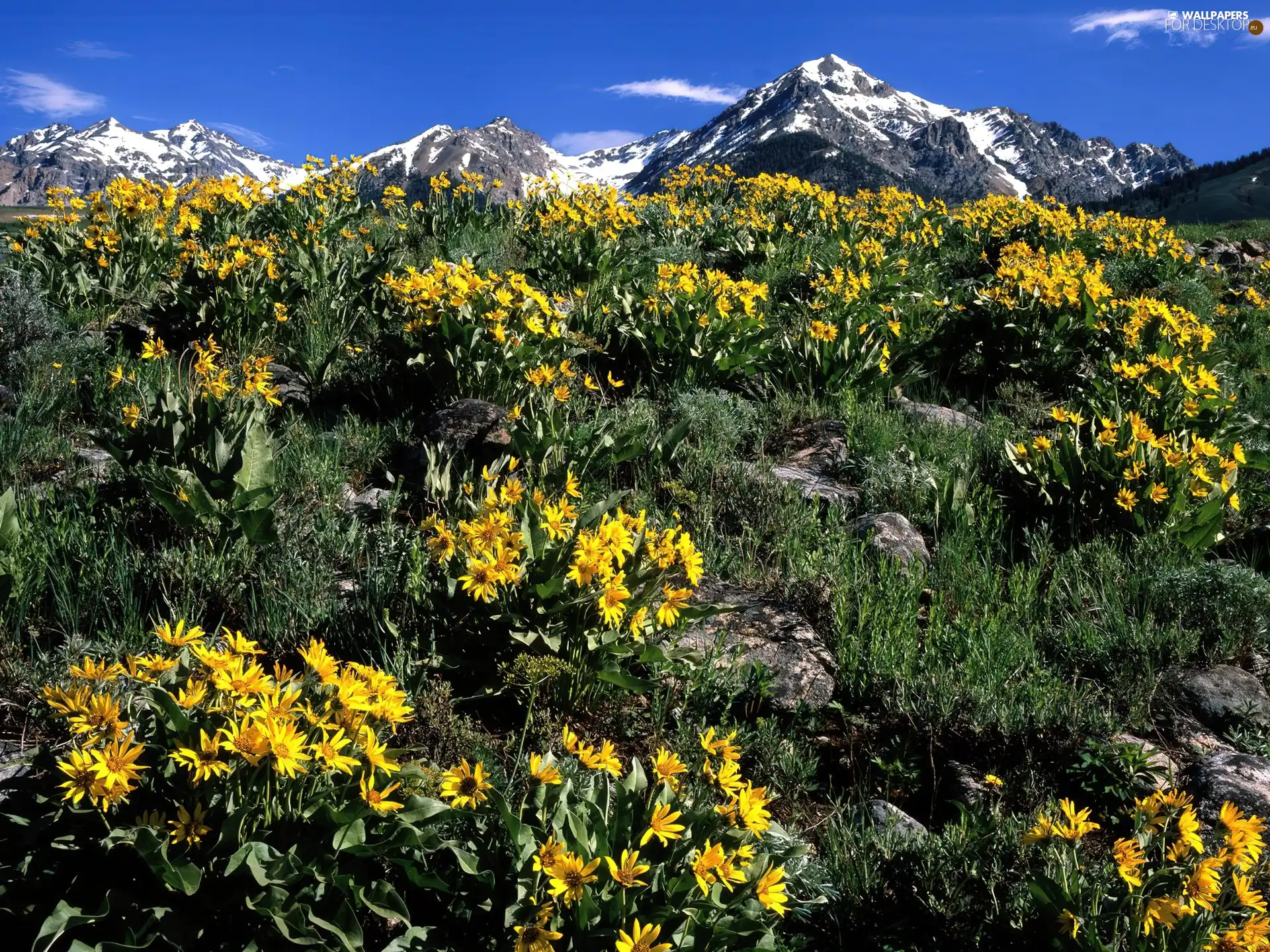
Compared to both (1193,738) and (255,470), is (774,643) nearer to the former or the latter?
(1193,738)

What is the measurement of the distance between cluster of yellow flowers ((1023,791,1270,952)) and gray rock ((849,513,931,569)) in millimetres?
1781

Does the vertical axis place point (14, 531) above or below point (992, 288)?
below

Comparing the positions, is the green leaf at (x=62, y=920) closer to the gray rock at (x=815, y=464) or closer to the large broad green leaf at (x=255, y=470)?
the large broad green leaf at (x=255, y=470)

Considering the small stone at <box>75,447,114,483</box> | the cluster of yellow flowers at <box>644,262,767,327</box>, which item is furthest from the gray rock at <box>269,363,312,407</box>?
the cluster of yellow flowers at <box>644,262,767,327</box>

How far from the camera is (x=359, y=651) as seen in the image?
2.93 metres

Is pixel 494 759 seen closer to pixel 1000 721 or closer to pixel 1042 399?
pixel 1000 721

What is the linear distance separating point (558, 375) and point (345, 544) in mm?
1809

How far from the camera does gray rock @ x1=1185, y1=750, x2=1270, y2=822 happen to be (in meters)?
2.48

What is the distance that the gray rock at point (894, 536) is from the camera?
153 inches

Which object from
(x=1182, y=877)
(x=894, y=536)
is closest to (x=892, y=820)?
(x=1182, y=877)

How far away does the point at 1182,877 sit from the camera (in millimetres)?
1883

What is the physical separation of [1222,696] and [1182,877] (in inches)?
58.1

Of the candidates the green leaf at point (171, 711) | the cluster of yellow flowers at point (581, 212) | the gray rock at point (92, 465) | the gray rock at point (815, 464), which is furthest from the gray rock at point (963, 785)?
the cluster of yellow flowers at point (581, 212)

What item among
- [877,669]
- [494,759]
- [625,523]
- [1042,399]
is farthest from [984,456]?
[494,759]
